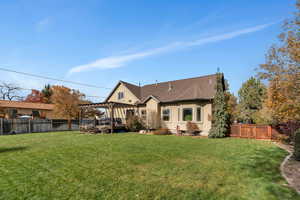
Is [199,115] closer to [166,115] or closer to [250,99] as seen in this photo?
[166,115]

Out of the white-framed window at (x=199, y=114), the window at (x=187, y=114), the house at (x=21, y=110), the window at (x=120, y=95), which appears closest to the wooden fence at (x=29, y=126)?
the window at (x=120, y=95)

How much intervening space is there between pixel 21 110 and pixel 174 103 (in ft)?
Answer: 95.6

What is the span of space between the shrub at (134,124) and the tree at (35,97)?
3563cm

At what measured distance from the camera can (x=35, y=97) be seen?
42.8 meters

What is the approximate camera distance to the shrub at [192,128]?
15.5 metres

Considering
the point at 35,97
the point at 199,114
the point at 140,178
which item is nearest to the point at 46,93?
the point at 35,97

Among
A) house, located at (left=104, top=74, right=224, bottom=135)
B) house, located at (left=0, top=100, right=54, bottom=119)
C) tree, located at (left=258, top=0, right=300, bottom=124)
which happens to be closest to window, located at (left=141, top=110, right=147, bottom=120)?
house, located at (left=104, top=74, right=224, bottom=135)

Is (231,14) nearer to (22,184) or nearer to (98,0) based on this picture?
(98,0)

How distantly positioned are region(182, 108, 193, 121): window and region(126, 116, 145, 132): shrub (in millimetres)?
5061

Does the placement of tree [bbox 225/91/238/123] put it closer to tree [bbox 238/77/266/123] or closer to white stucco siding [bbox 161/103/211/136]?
tree [bbox 238/77/266/123]

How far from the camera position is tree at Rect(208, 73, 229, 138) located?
13.9 metres

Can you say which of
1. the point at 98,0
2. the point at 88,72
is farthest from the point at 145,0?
the point at 88,72

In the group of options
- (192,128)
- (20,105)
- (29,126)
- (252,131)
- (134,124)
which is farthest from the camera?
(20,105)

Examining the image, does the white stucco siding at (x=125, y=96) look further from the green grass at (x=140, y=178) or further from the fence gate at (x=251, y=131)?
the green grass at (x=140, y=178)
